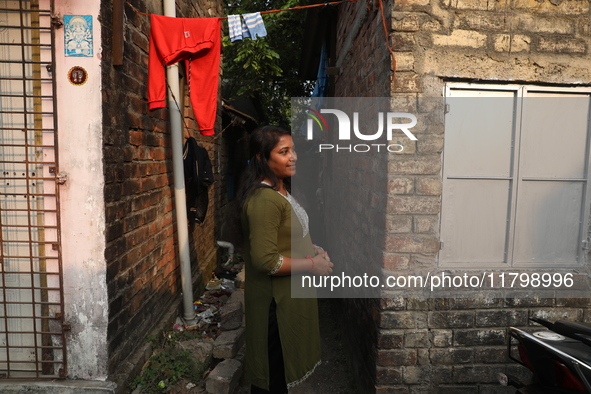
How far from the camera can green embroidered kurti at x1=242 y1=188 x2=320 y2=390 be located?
2.11m

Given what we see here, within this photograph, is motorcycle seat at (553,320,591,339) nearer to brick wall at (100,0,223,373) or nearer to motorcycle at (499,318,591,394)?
motorcycle at (499,318,591,394)

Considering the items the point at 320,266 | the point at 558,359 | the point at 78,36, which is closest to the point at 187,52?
the point at 78,36

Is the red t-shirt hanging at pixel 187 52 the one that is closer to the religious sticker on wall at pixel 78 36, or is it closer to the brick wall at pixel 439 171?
the religious sticker on wall at pixel 78 36

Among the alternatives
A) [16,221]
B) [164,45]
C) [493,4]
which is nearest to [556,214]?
[493,4]

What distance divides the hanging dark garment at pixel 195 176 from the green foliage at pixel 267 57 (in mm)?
5315

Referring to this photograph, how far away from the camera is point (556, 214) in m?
2.69

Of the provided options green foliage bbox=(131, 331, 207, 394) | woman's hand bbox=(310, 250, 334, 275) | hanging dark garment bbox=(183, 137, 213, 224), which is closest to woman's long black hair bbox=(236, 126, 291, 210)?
woman's hand bbox=(310, 250, 334, 275)

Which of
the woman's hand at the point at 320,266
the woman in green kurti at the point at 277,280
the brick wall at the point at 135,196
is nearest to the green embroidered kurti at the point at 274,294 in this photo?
the woman in green kurti at the point at 277,280

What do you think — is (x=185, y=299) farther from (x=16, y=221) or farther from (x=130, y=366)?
(x=16, y=221)

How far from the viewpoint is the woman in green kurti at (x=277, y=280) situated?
86.2 inches

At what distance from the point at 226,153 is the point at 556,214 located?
22.4ft

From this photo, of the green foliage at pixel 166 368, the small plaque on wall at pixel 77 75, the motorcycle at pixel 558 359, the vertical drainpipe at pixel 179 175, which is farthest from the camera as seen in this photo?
the vertical drainpipe at pixel 179 175

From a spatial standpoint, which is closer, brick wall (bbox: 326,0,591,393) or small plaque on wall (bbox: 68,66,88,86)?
small plaque on wall (bbox: 68,66,88,86)

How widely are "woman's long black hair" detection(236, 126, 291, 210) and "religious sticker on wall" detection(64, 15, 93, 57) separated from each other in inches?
41.9
